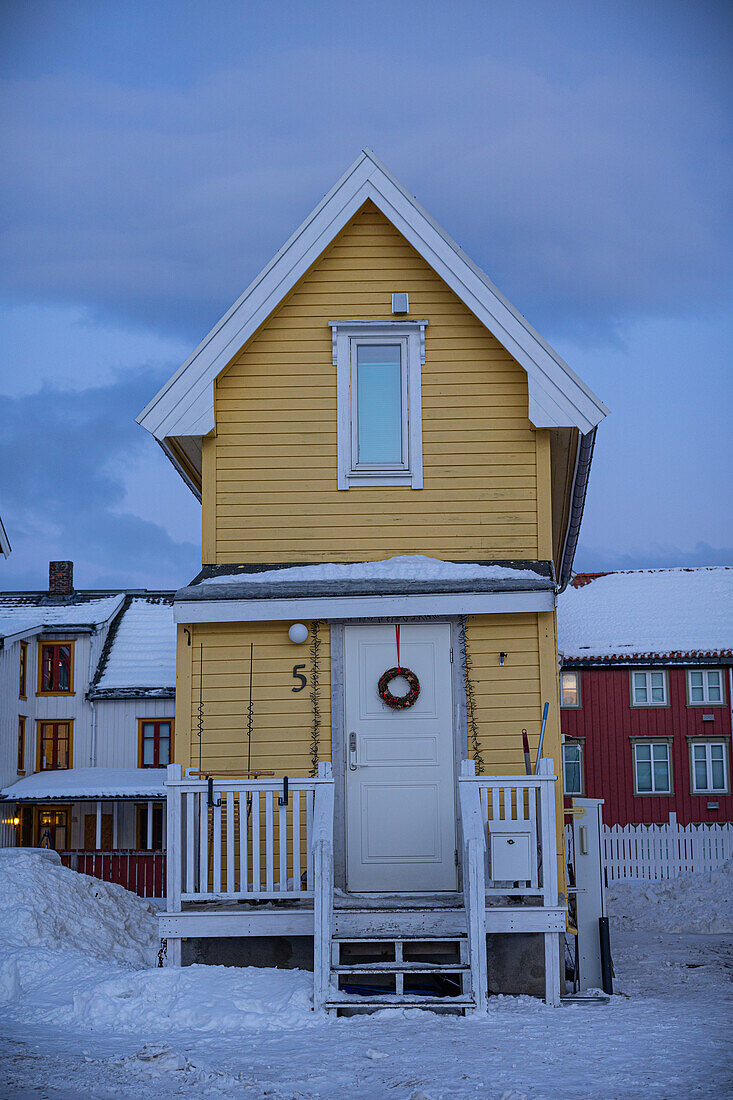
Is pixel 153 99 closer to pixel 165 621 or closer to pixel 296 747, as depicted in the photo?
pixel 296 747

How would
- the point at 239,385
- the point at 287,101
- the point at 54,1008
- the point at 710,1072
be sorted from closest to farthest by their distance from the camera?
the point at 710,1072 < the point at 54,1008 < the point at 239,385 < the point at 287,101

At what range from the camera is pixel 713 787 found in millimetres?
31016

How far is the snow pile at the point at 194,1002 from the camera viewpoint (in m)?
7.86

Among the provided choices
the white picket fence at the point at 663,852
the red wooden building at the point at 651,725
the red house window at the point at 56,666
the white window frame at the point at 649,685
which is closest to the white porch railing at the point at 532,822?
the white picket fence at the point at 663,852

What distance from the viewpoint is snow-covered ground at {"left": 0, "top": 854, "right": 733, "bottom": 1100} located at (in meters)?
6.26

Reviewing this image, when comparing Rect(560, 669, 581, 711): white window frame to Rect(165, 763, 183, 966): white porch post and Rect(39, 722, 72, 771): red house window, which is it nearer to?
Rect(39, 722, 72, 771): red house window

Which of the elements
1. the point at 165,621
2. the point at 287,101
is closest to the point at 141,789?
the point at 165,621

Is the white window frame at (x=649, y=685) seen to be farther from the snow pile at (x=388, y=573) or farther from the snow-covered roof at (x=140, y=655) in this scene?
the snow pile at (x=388, y=573)

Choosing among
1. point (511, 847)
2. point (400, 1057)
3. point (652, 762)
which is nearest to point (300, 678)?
point (511, 847)

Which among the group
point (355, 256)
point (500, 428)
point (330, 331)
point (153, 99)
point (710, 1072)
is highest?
point (153, 99)

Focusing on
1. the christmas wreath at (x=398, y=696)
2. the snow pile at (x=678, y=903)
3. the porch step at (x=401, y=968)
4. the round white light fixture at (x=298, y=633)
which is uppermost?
the round white light fixture at (x=298, y=633)

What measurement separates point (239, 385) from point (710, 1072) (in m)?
7.66

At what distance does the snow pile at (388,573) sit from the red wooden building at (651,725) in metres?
20.6

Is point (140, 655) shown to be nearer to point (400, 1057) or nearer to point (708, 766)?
point (708, 766)
